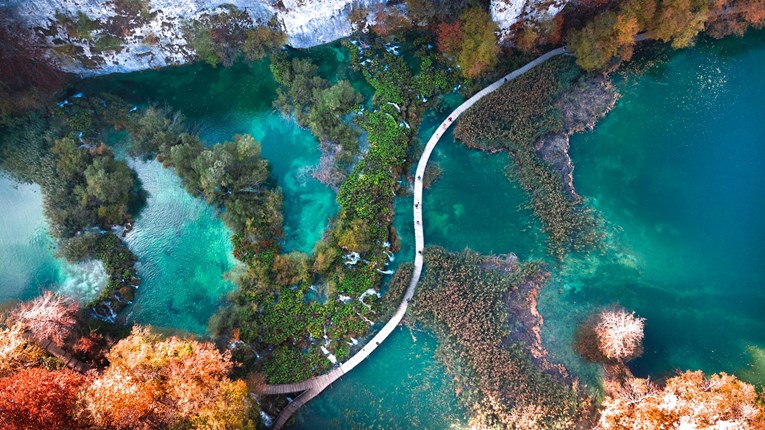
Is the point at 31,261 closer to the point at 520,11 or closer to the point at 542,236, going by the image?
the point at 542,236

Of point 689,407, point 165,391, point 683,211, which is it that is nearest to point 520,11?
point 683,211

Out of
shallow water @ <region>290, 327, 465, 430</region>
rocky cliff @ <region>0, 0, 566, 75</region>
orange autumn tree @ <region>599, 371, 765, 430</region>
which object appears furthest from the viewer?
rocky cliff @ <region>0, 0, 566, 75</region>

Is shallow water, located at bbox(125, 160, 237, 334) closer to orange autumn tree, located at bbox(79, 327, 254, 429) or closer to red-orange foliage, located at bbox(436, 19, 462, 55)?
orange autumn tree, located at bbox(79, 327, 254, 429)

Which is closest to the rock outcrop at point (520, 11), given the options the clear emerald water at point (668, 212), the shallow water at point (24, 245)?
the clear emerald water at point (668, 212)

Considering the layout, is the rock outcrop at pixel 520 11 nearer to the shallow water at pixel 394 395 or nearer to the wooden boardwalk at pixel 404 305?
the wooden boardwalk at pixel 404 305

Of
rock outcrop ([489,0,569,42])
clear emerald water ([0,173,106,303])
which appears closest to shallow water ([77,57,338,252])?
clear emerald water ([0,173,106,303])

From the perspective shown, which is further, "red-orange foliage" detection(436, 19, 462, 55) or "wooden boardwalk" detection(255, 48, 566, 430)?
"red-orange foliage" detection(436, 19, 462, 55)
